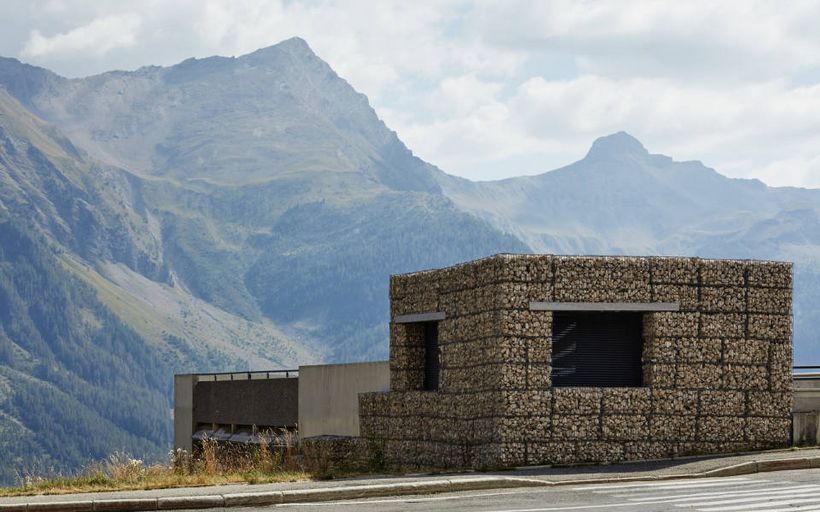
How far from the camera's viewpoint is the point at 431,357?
3472 cm

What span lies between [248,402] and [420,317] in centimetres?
2790

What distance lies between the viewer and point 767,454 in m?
28.8

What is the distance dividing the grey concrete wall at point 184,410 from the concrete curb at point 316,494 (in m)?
45.0

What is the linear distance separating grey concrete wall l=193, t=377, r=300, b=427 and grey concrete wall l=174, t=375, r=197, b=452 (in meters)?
0.39

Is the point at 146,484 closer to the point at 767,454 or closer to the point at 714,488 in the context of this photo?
the point at 714,488

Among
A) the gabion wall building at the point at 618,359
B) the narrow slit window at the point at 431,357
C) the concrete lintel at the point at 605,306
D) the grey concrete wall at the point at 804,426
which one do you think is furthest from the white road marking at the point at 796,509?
the narrow slit window at the point at 431,357

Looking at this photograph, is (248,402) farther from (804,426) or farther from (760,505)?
(760,505)

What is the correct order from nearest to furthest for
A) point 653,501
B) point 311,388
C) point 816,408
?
point 653,501, point 816,408, point 311,388

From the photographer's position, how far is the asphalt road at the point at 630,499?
2030 cm

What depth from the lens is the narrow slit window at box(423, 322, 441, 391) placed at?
3431 centimetres

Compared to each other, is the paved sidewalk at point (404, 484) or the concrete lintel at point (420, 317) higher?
the concrete lintel at point (420, 317)

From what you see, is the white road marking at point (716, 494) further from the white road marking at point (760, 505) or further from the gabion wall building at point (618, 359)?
the gabion wall building at point (618, 359)

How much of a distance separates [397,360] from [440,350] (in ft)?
8.23

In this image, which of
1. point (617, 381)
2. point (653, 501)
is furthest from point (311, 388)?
point (653, 501)
